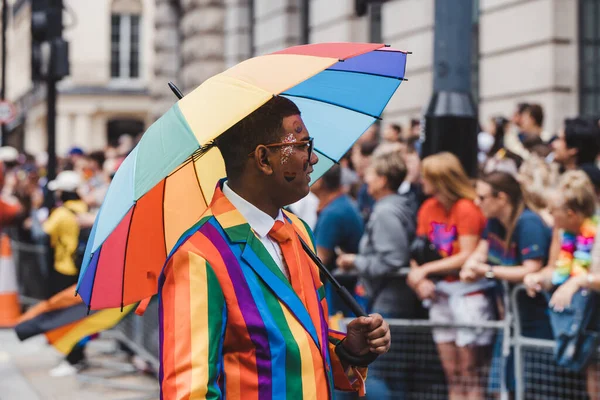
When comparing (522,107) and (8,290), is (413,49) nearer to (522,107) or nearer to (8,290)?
(522,107)

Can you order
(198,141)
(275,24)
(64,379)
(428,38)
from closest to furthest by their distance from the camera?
(198,141)
(64,379)
(428,38)
(275,24)

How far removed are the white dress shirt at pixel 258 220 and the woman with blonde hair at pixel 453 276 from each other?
3582mm

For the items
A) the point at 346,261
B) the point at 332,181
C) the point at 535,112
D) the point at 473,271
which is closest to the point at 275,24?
the point at 535,112

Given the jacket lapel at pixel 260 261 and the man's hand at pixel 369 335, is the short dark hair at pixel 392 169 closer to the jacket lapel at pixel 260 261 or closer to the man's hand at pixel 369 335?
the man's hand at pixel 369 335

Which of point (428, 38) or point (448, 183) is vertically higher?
point (428, 38)

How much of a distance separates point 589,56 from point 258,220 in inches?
343

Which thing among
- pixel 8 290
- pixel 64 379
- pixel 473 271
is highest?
pixel 473 271

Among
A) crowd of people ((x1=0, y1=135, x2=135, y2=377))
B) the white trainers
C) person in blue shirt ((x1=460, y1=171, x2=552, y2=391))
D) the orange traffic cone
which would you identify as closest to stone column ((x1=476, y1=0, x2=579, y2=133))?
crowd of people ((x1=0, y1=135, x2=135, y2=377))

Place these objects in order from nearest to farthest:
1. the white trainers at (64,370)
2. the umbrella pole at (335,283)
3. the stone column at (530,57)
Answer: the umbrella pole at (335,283) → the white trainers at (64,370) → the stone column at (530,57)

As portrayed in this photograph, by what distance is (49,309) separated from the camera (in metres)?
7.87

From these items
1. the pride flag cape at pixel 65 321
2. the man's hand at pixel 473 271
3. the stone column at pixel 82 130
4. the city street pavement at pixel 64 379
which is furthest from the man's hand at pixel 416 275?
the stone column at pixel 82 130

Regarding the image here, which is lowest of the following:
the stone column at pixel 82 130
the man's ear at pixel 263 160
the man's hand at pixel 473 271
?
the man's hand at pixel 473 271

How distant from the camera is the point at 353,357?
Answer: 297cm

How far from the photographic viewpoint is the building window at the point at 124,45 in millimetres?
44031
